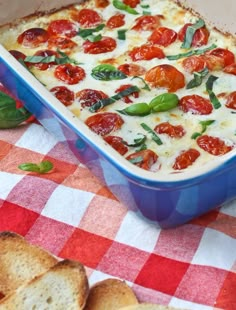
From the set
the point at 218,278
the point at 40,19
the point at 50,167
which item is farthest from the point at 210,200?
the point at 40,19

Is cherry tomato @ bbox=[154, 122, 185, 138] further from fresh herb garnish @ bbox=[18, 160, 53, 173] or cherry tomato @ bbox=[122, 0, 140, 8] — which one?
cherry tomato @ bbox=[122, 0, 140, 8]

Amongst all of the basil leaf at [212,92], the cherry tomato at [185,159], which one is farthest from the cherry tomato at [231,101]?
the cherry tomato at [185,159]

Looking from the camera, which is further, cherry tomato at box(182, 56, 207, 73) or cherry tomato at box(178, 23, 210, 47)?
cherry tomato at box(178, 23, 210, 47)

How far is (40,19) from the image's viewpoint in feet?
9.96

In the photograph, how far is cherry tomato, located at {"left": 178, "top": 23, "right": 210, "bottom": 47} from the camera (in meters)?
2.85

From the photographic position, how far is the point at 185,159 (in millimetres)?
2344

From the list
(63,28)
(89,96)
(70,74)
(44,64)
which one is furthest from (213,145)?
(63,28)

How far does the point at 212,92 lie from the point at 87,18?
66 centimetres

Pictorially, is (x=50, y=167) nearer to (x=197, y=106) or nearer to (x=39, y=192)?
(x=39, y=192)

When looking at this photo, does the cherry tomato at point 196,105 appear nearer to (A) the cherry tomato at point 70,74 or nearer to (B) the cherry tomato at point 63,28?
(A) the cherry tomato at point 70,74

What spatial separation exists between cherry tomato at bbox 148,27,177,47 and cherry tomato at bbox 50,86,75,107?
1.32 feet

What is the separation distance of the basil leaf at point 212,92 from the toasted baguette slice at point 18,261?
0.71 meters

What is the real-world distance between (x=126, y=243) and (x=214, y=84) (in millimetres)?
643

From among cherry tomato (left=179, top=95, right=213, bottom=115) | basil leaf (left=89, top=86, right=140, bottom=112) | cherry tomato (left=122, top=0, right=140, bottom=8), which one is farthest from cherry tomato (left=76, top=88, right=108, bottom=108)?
cherry tomato (left=122, top=0, right=140, bottom=8)
